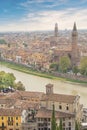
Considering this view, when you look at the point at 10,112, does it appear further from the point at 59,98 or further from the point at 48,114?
the point at 59,98

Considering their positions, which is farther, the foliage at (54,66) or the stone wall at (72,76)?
the foliage at (54,66)

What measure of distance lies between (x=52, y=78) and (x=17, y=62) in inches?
204

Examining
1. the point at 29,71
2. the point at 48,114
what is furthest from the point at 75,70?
the point at 48,114

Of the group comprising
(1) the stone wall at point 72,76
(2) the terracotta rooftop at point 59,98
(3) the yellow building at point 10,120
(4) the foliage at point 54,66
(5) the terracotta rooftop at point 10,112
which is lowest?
(1) the stone wall at point 72,76

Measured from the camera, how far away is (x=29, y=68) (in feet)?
63.2

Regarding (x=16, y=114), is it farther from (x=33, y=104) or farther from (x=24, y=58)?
(x=24, y=58)

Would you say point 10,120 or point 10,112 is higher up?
point 10,112

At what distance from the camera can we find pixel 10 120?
25.3 feet

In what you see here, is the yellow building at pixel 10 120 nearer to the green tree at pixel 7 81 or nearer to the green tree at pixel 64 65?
the green tree at pixel 7 81

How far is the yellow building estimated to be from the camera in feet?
25.2

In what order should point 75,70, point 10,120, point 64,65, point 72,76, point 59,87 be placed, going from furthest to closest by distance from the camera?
point 64,65 < point 75,70 < point 72,76 < point 59,87 < point 10,120

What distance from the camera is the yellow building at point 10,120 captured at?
7.68 meters

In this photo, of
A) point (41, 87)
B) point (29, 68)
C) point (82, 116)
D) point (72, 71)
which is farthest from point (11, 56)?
point (82, 116)

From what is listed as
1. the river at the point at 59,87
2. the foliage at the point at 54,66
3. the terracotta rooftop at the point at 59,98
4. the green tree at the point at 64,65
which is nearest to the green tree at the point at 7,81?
the river at the point at 59,87
